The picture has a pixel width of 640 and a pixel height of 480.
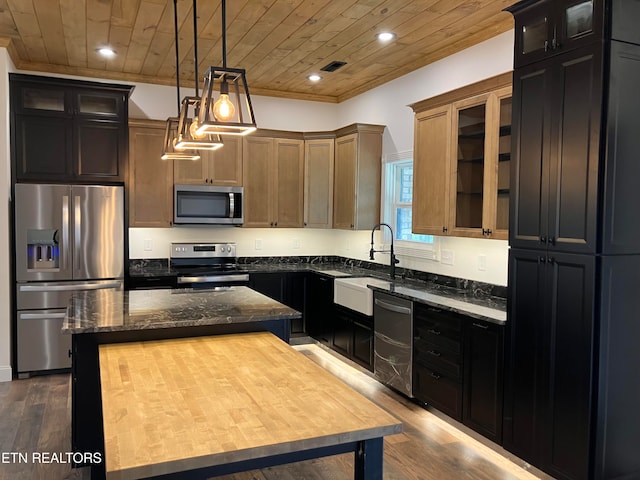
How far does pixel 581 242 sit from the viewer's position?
107 inches

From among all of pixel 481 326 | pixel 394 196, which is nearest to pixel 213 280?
pixel 394 196

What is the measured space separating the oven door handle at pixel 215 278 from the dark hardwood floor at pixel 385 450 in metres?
1.49

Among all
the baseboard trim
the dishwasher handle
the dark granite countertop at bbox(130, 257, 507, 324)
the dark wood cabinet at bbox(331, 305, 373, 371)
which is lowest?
the baseboard trim

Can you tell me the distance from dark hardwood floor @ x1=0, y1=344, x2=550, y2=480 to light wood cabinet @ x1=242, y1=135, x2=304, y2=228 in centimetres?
249

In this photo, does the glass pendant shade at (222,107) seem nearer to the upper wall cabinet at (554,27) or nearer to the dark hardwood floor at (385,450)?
the upper wall cabinet at (554,27)

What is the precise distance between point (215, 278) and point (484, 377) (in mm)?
3050

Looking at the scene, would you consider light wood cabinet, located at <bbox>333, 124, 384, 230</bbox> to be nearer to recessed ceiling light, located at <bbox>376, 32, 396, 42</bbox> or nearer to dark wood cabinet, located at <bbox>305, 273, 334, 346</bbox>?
dark wood cabinet, located at <bbox>305, 273, 334, 346</bbox>

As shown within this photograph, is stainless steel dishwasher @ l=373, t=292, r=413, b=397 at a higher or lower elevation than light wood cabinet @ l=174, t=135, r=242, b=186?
lower

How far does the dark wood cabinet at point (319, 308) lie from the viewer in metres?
5.55

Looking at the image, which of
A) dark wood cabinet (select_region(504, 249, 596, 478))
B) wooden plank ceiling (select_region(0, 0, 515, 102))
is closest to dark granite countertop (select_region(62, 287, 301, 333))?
dark wood cabinet (select_region(504, 249, 596, 478))

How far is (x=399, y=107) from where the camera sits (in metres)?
5.30

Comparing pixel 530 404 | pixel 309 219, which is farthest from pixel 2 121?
pixel 530 404

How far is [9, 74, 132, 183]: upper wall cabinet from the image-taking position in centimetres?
479

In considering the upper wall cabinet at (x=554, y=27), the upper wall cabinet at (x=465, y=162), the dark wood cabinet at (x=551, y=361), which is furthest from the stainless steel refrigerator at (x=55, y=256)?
the upper wall cabinet at (x=554, y=27)
